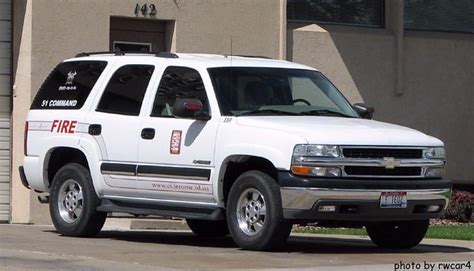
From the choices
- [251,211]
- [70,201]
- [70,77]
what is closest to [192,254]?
[251,211]

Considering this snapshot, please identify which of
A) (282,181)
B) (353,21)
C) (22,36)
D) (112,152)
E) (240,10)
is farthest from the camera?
(353,21)

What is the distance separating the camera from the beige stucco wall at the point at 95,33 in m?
17.1

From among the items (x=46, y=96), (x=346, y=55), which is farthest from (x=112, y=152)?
(x=346, y=55)

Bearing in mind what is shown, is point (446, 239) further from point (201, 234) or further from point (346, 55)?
point (346, 55)

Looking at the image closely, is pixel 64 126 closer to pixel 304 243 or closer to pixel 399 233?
pixel 304 243

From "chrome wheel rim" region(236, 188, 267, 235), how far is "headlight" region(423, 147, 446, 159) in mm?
1756

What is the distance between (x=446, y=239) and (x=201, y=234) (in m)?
3.02

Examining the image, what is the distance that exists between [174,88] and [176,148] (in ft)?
2.66

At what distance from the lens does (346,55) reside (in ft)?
65.4

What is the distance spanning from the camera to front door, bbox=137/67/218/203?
39.8 feet

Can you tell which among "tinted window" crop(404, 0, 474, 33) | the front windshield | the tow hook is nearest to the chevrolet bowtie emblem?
the front windshield

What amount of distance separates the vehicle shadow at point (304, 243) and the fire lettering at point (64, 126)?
1.27 meters

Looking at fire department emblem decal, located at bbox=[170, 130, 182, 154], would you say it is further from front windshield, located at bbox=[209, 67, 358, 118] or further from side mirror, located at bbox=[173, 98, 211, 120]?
front windshield, located at bbox=[209, 67, 358, 118]

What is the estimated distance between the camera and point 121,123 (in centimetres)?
1292
